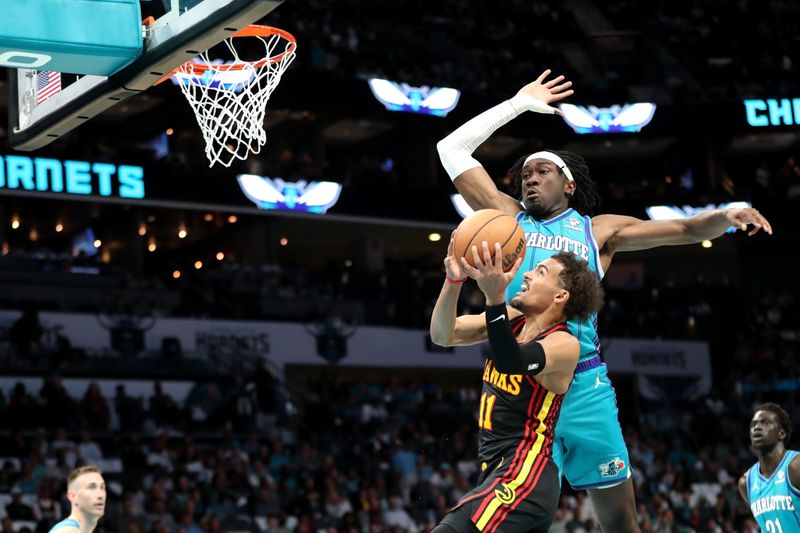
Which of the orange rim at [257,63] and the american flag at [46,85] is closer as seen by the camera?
the american flag at [46,85]

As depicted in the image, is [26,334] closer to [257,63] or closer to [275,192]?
[275,192]

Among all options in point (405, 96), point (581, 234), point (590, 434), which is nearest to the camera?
point (590, 434)

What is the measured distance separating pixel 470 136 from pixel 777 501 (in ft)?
12.2

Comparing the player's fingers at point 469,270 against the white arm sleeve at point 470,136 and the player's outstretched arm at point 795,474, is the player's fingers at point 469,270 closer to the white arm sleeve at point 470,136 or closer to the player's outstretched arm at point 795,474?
the white arm sleeve at point 470,136

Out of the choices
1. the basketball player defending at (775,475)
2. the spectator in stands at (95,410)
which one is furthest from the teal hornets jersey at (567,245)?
the spectator in stands at (95,410)

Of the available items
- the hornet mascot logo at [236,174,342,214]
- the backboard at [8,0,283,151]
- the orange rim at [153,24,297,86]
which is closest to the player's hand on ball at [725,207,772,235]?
the backboard at [8,0,283,151]

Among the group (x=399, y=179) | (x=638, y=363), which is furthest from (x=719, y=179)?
(x=399, y=179)

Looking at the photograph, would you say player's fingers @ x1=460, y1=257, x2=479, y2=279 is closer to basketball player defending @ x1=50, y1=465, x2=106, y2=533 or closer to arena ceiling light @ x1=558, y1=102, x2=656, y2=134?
basketball player defending @ x1=50, y1=465, x2=106, y2=533

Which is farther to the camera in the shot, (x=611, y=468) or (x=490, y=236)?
(x=611, y=468)

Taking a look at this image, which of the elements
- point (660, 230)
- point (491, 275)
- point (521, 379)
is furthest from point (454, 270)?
point (660, 230)

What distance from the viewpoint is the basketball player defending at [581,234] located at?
5570 millimetres

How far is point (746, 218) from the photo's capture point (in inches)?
212

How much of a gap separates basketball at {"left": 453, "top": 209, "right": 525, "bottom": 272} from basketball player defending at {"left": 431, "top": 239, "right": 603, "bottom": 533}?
5 cm

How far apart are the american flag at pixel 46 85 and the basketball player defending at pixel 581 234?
2.36 meters
